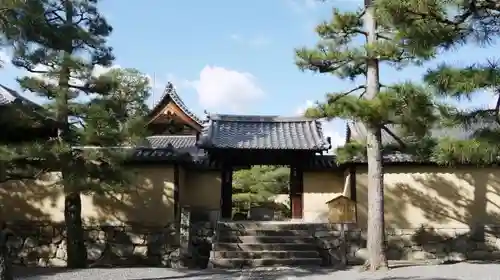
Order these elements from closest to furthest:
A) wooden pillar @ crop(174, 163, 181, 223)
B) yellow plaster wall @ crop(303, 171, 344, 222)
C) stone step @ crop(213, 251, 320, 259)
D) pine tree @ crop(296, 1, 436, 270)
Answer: pine tree @ crop(296, 1, 436, 270), stone step @ crop(213, 251, 320, 259), wooden pillar @ crop(174, 163, 181, 223), yellow plaster wall @ crop(303, 171, 344, 222)

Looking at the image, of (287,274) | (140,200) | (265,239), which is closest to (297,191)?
(265,239)

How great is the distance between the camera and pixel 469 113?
6461 millimetres

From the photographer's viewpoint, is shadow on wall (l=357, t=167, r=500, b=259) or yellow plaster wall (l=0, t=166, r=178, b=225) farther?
shadow on wall (l=357, t=167, r=500, b=259)

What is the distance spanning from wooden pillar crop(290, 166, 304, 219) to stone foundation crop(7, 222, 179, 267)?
10.9 feet

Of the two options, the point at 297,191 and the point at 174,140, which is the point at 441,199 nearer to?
the point at 297,191

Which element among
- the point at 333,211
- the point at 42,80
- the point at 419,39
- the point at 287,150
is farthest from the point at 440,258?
the point at 42,80

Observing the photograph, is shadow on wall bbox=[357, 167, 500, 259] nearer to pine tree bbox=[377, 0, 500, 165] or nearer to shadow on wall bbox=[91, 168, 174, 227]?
shadow on wall bbox=[91, 168, 174, 227]

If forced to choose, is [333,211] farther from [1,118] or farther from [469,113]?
[1,118]

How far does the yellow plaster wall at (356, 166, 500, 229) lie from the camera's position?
12000 millimetres

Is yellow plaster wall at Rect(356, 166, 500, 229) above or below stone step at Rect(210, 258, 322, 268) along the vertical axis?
above

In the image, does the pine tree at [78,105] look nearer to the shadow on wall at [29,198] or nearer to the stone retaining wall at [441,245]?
the shadow on wall at [29,198]

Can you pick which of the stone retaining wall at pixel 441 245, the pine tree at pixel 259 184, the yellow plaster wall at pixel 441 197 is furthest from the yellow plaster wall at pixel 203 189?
the pine tree at pixel 259 184

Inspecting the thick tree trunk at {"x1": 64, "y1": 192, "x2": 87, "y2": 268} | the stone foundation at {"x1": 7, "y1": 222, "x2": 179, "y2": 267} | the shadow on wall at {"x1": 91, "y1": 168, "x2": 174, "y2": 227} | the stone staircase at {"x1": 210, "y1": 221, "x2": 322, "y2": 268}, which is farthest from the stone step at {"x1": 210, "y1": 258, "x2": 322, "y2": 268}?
the thick tree trunk at {"x1": 64, "y1": 192, "x2": 87, "y2": 268}

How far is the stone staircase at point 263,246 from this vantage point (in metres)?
10.2
